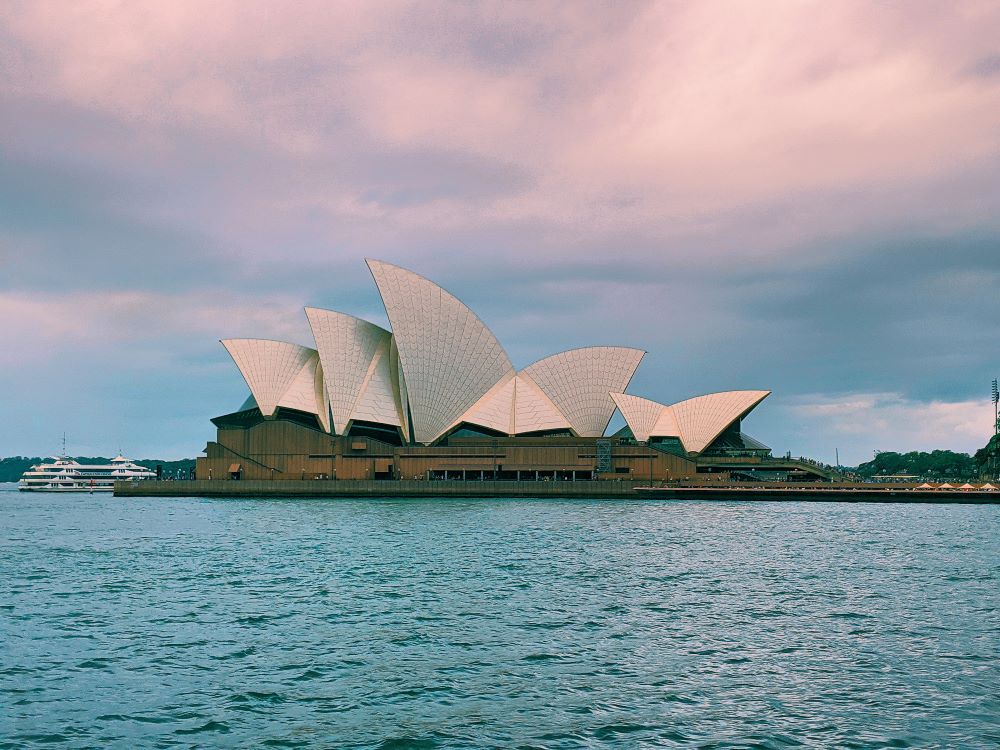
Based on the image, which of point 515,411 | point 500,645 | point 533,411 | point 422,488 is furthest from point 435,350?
point 500,645

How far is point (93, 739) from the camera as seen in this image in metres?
10.4

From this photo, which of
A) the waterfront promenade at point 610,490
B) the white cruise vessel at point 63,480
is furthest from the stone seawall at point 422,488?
the white cruise vessel at point 63,480

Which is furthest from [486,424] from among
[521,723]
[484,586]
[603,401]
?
[521,723]

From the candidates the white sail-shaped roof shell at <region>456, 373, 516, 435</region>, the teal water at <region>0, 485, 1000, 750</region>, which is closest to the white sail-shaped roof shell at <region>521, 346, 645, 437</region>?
the white sail-shaped roof shell at <region>456, 373, 516, 435</region>

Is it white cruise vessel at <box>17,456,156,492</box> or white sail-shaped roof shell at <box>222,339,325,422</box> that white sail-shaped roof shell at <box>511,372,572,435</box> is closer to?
white sail-shaped roof shell at <box>222,339,325,422</box>

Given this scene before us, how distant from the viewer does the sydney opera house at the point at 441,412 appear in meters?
73.6

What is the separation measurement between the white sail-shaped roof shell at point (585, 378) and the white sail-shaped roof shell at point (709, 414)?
6.17 m

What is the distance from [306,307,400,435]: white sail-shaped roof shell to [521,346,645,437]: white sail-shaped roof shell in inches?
504

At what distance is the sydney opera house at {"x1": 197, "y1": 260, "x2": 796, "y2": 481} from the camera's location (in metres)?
73.6

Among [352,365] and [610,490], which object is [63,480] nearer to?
[352,365]

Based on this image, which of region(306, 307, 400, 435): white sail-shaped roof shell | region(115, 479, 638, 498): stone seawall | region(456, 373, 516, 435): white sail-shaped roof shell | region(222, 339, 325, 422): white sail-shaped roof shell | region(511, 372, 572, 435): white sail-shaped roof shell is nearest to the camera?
region(115, 479, 638, 498): stone seawall

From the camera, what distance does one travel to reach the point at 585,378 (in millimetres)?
78625

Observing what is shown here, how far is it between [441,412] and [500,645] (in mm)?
60882

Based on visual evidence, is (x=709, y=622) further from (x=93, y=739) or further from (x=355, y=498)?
(x=355, y=498)
